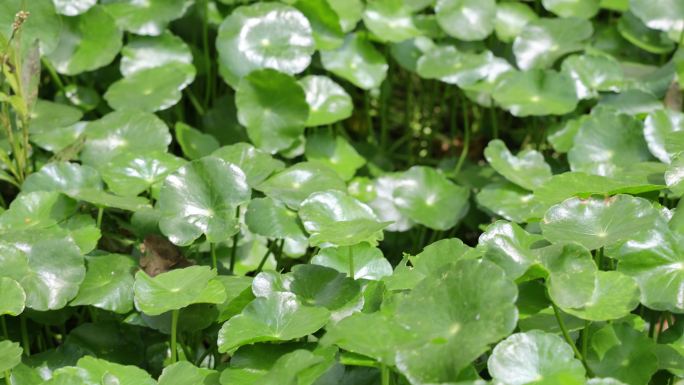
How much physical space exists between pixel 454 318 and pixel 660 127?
3.31ft

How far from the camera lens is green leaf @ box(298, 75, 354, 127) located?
223cm

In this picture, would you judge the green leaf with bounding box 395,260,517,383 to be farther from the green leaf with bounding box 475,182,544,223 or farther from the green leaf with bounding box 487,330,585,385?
the green leaf with bounding box 475,182,544,223

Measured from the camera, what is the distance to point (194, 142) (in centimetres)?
216

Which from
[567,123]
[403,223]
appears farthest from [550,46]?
[403,223]

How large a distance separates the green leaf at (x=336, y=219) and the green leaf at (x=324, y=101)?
0.55 m

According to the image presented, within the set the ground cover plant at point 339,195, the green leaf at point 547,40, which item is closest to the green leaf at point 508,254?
the ground cover plant at point 339,195

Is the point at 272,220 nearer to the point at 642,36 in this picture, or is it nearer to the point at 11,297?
the point at 11,297

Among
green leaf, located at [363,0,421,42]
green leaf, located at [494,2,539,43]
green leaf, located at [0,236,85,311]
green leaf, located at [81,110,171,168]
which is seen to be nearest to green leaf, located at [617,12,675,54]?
green leaf, located at [494,2,539,43]

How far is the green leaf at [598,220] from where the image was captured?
1.40 meters

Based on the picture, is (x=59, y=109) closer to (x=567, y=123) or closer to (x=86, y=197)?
(x=86, y=197)

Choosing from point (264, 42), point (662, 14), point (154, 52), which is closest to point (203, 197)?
point (264, 42)

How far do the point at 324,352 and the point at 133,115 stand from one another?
3.17 ft

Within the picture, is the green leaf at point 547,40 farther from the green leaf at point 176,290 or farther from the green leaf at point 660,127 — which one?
the green leaf at point 176,290

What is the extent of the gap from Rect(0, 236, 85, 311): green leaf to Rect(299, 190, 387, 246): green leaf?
398 millimetres
